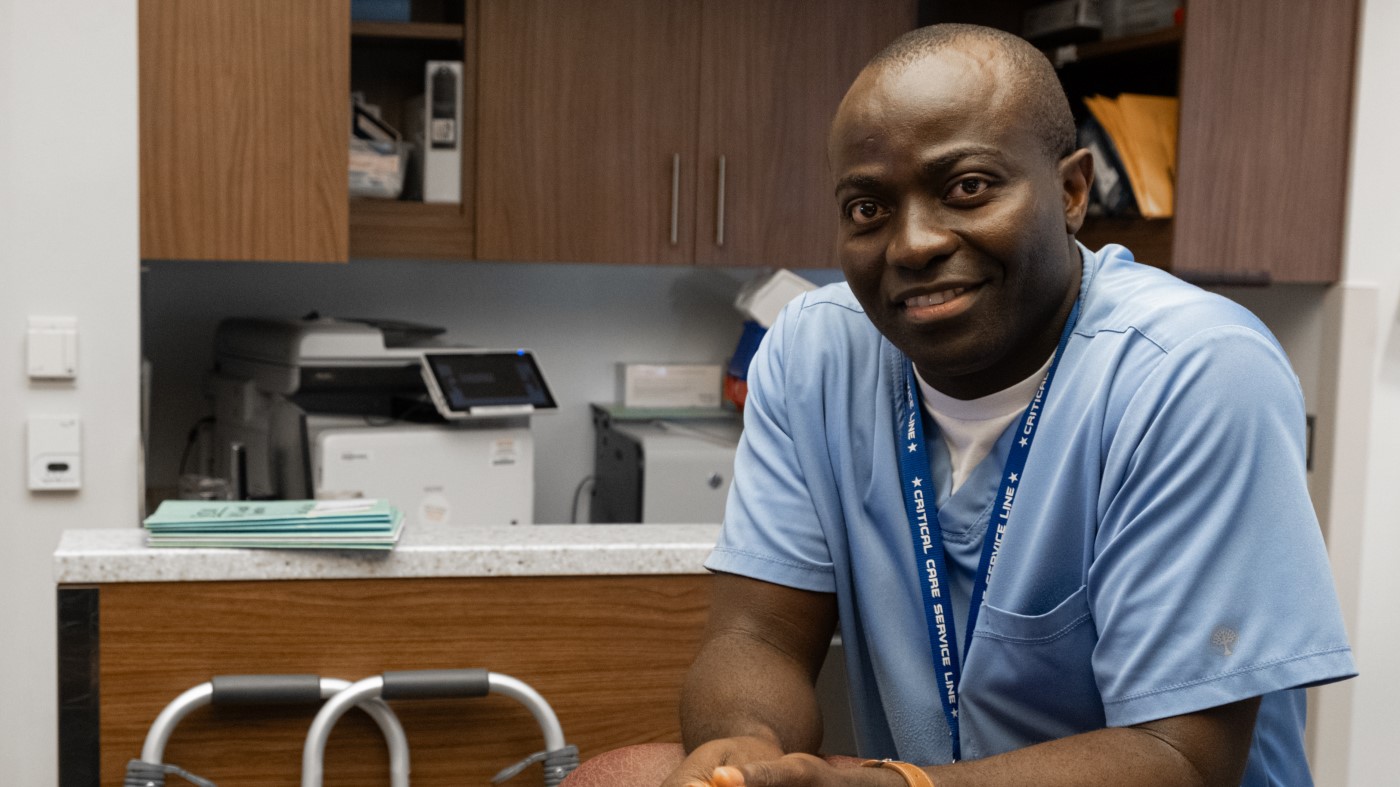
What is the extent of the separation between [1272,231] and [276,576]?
2.13 metres

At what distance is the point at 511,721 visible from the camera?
1646 mm

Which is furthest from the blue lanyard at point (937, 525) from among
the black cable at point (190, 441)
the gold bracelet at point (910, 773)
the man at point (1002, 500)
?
the black cable at point (190, 441)

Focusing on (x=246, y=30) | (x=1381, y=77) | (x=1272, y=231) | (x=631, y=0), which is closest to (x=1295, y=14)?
(x=1381, y=77)

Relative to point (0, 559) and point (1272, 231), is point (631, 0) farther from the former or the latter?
point (0, 559)

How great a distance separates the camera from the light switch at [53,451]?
2326mm

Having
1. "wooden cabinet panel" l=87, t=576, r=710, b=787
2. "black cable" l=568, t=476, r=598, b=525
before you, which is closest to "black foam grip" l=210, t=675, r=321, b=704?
"wooden cabinet panel" l=87, t=576, r=710, b=787

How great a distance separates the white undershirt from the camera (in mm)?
1104

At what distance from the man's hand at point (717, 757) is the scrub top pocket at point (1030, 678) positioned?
182 mm

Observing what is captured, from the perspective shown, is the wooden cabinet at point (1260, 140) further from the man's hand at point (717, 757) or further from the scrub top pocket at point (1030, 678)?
the man's hand at point (717, 757)

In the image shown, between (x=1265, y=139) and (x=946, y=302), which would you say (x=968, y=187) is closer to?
(x=946, y=302)

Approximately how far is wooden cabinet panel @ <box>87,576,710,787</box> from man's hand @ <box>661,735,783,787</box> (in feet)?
2.31

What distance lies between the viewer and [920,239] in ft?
3.31

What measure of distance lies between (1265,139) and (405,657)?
206 cm

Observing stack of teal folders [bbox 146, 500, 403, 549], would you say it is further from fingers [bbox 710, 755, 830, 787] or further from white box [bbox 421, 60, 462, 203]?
white box [bbox 421, 60, 462, 203]
